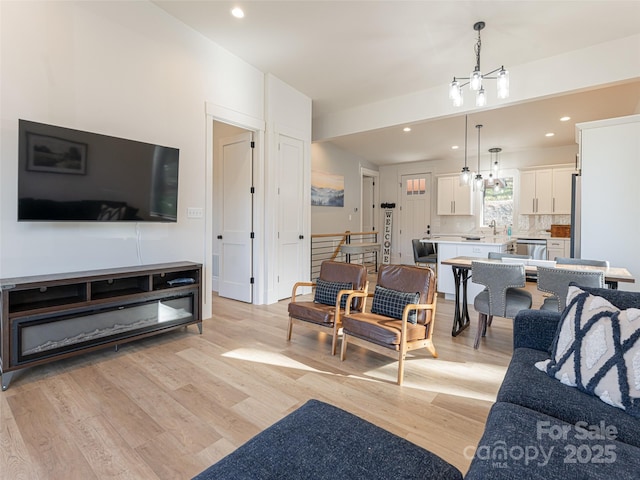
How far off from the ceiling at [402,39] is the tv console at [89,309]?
2672 mm

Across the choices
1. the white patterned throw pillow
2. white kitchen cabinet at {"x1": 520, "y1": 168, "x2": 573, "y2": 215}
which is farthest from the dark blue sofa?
white kitchen cabinet at {"x1": 520, "y1": 168, "x2": 573, "y2": 215}

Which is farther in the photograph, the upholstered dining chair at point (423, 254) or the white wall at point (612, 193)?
the upholstered dining chair at point (423, 254)

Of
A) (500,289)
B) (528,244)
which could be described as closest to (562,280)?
(500,289)

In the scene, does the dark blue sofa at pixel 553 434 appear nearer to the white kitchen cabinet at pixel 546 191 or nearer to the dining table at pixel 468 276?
the dining table at pixel 468 276

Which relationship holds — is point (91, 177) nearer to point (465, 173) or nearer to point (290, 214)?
point (290, 214)

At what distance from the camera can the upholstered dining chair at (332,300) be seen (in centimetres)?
298

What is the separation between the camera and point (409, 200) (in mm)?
8875

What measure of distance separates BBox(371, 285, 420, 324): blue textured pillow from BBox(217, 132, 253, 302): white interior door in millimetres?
2326

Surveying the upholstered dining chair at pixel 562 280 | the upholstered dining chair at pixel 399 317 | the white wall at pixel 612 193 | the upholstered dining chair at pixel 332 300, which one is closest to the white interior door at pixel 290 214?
the upholstered dining chair at pixel 332 300

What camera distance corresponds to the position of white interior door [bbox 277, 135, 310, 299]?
4.91 m

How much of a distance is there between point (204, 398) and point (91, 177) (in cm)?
208

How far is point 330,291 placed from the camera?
3262 mm

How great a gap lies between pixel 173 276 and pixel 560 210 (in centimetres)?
739

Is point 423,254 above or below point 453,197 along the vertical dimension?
below
